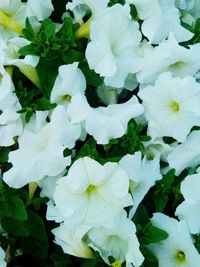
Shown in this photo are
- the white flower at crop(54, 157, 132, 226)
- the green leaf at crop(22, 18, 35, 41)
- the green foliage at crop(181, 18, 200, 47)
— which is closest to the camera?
the white flower at crop(54, 157, 132, 226)

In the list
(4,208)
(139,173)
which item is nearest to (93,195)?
(139,173)

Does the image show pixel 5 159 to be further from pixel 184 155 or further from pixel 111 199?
pixel 184 155

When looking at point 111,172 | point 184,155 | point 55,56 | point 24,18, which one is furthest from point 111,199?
point 24,18

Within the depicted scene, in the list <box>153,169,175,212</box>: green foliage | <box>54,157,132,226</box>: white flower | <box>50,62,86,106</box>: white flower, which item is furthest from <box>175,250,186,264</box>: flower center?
<box>50,62,86,106</box>: white flower

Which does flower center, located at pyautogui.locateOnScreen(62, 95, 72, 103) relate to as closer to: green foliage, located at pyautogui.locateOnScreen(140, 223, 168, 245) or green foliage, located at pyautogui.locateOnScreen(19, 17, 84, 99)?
green foliage, located at pyautogui.locateOnScreen(19, 17, 84, 99)

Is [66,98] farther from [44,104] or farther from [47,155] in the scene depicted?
[47,155]
